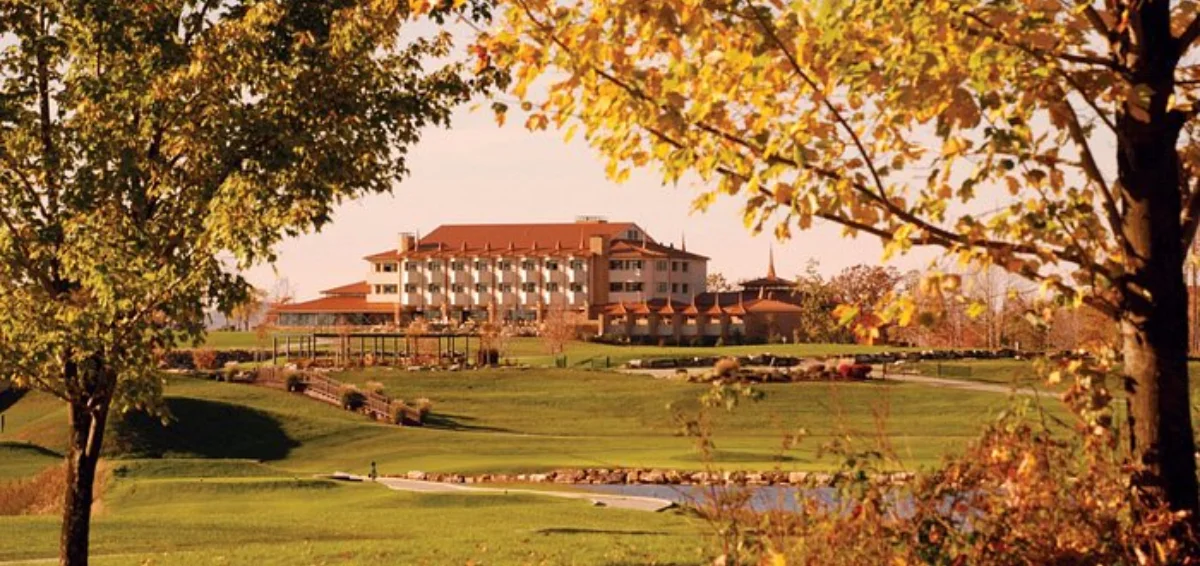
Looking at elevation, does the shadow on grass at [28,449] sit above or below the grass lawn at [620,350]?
below

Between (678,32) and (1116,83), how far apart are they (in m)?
2.62

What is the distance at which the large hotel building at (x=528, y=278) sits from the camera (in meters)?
148

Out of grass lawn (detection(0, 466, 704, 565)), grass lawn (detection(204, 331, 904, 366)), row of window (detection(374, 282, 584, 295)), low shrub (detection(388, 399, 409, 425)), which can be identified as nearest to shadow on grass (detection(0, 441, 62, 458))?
grass lawn (detection(0, 466, 704, 565))

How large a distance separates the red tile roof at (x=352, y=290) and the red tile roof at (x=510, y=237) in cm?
1070

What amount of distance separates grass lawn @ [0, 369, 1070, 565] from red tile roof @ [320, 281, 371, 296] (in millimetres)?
91214

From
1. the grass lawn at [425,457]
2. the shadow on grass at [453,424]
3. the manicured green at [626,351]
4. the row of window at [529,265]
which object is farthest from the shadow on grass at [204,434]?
the row of window at [529,265]

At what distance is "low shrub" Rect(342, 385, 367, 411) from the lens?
63.2 metres

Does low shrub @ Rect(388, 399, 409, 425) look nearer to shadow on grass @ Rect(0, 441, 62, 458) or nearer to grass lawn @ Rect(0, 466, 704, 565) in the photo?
shadow on grass @ Rect(0, 441, 62, 458)

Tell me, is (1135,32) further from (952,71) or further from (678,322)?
(678,322)

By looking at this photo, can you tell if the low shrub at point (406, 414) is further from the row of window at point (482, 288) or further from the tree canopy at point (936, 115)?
the row of window at point (482, 288)

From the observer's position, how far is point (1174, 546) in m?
7.58

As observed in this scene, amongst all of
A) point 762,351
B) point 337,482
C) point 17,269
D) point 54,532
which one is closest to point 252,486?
point 337,482

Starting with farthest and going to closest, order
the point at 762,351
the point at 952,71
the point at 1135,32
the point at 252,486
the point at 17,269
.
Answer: the point at 762,351 < the point at 252,486 < the point at 17,269 < the point at 1135,32 < the point at 952,71

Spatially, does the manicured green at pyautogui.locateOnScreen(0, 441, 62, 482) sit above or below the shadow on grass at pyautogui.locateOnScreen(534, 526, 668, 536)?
below
